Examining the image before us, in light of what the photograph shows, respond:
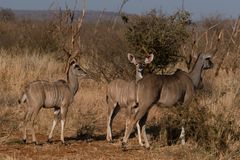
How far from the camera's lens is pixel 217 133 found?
10.9 m

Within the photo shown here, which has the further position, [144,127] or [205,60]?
[205,60]

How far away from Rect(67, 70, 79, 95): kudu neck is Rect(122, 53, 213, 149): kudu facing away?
1.49 metres

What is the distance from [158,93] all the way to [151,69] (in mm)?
5714

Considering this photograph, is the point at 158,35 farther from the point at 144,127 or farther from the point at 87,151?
the point at 87,151

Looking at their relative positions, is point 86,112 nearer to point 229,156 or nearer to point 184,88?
point 184,88

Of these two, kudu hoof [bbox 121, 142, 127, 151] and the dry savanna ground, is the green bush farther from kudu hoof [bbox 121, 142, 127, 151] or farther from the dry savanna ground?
kudu hoof [bbox 121, 142, 127, 151]

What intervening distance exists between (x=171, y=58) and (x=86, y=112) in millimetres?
3641

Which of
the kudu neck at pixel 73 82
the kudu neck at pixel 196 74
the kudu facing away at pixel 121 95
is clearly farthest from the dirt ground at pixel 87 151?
the kudu neck at pixel 196 74

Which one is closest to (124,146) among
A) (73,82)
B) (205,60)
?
(73,82)

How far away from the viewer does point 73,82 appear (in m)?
12.9

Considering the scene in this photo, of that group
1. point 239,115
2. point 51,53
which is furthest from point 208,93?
point 51,53

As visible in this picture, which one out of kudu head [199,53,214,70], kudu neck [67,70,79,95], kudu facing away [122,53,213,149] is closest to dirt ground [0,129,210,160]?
kudu facing away [122,53,213,149]

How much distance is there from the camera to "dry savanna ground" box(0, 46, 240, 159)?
11.0 m

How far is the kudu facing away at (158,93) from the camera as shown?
11.5 m
